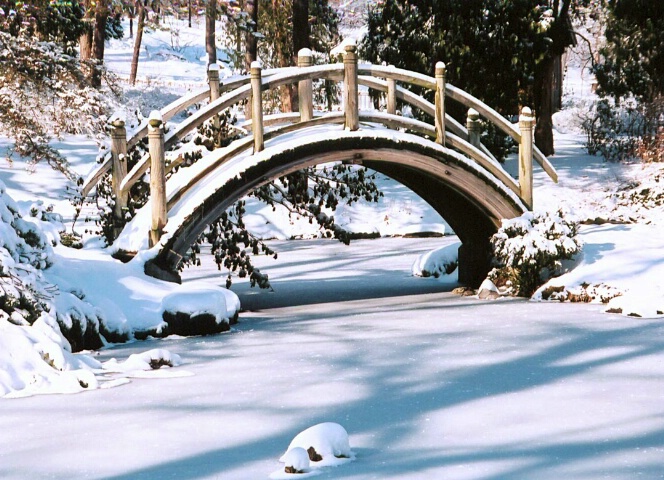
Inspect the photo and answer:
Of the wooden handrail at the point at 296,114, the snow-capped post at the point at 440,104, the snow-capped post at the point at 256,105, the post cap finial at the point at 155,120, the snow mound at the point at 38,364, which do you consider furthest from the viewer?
the snow-capped post at the point at 440,104

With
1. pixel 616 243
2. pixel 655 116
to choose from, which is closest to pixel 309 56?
pixel 616 243

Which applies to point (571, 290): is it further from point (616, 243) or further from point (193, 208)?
point (193, 208)

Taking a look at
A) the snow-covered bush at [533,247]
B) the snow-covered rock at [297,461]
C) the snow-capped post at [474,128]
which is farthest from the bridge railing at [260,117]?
the snow-covered rock at [297,461]

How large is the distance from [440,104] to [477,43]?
35.5ft

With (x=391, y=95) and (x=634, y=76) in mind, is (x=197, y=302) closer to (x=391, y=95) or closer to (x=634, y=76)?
(x=391, y=95)

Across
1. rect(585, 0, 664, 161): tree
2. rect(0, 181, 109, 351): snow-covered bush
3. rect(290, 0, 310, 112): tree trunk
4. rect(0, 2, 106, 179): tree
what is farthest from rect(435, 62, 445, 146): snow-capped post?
rect(585, 0, 664, 161): tree

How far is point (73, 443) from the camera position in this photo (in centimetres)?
596

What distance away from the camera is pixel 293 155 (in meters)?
11.5

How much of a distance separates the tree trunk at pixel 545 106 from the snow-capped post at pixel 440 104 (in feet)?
40.7

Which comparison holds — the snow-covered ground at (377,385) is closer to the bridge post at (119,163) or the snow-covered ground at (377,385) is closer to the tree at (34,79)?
the bridge post at (119,163)

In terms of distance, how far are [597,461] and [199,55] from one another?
52.5m

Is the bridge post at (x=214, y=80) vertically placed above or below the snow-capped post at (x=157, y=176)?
above

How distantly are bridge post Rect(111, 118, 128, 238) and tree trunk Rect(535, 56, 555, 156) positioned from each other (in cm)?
1491

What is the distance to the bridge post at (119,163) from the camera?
1163 centimetres
